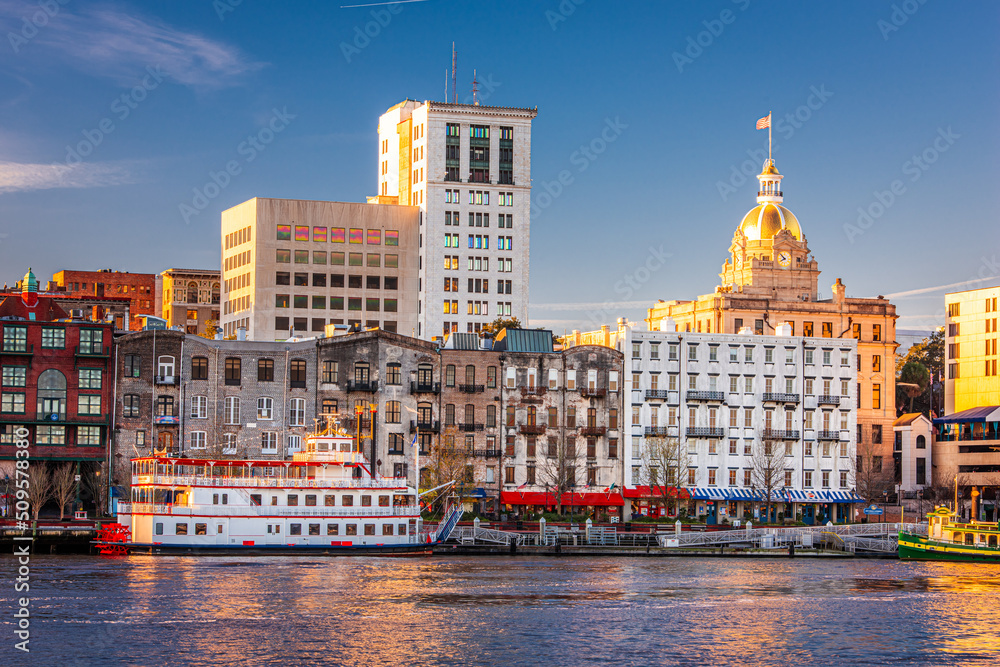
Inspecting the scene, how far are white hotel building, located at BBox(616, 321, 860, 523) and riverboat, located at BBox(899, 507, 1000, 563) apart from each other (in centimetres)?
2228

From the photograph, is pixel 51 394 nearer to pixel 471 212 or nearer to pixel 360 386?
pixel 360 386

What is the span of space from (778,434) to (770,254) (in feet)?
150

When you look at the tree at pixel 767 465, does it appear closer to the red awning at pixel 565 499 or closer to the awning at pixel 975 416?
the red awning at pixel 565 499

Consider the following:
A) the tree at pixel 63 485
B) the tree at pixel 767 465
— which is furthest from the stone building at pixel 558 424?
the tree at pixel 63 485

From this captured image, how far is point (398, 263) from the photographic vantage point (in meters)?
178

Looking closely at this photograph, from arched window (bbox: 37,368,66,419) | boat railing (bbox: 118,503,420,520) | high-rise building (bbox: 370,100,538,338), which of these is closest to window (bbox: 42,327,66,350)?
arched window (bbox: 37,368,66,419)

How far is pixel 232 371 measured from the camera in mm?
117562

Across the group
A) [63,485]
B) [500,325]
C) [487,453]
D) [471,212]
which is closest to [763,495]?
[487,453]

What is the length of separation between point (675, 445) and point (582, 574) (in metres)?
38.8

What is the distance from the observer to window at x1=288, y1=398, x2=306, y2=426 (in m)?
118

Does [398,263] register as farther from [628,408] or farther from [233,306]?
[628,408]

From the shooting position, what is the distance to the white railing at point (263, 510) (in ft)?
316

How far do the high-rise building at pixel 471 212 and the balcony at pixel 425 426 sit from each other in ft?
186

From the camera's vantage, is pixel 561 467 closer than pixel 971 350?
Yes
